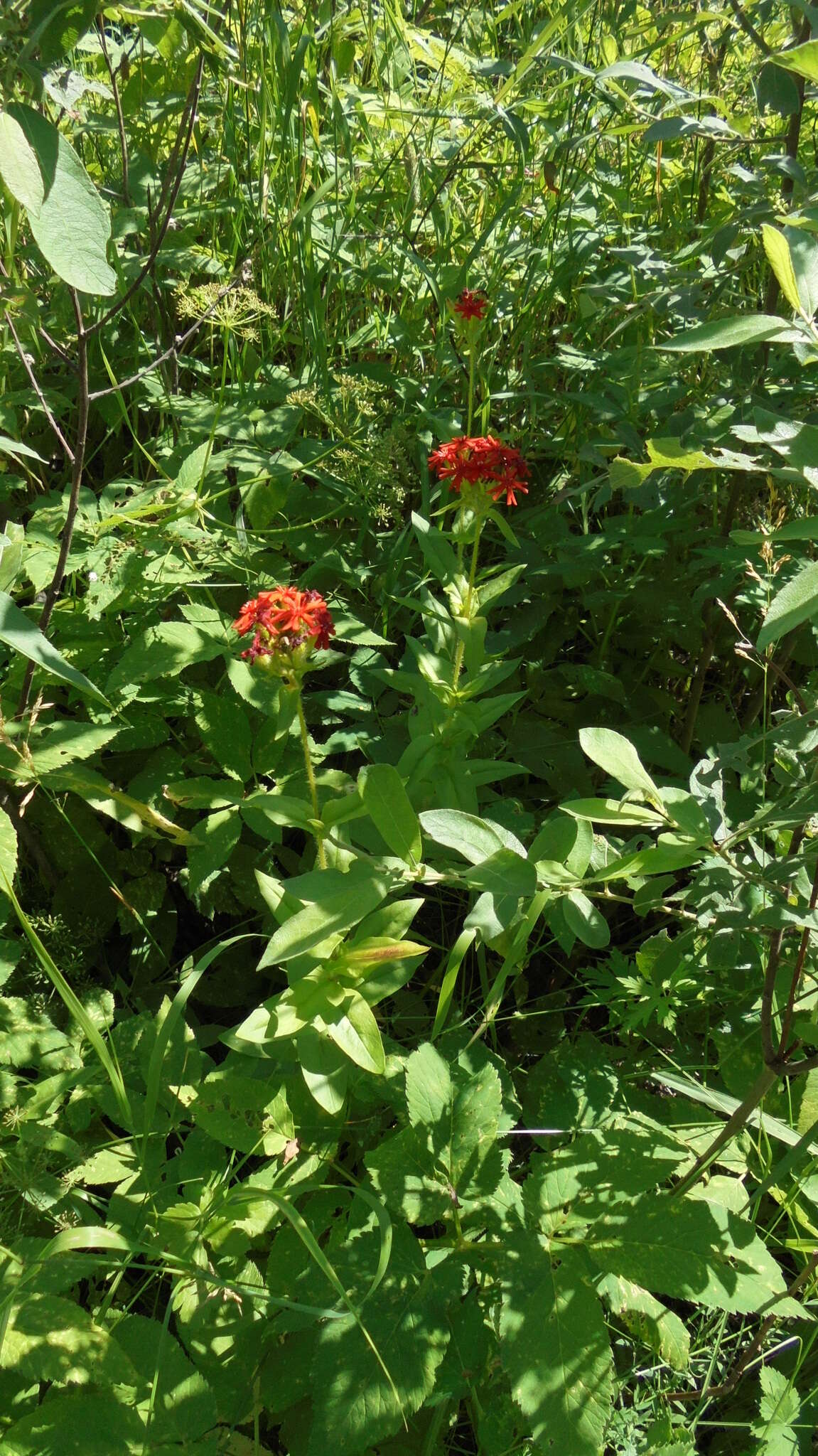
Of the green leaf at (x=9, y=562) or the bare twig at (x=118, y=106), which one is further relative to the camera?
the bare twig at (x=118, y=106)

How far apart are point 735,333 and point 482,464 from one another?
709 millimetres

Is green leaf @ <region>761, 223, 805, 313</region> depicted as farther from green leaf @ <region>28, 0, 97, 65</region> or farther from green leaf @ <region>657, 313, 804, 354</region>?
green leaf @ <region>28, 0, 97, 65</region>

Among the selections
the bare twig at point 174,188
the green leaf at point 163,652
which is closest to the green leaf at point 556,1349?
the green leaf at point 163,652

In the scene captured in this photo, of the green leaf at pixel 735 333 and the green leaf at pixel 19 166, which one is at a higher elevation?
the green leaf at pixel 19 166

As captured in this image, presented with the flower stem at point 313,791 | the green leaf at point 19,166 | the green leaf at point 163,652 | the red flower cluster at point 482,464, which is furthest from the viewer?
the green leaf at point 163,652

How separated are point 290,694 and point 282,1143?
23.1 inches

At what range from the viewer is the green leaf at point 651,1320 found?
3.89ft

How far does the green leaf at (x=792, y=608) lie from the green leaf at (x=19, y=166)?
2.31 ft

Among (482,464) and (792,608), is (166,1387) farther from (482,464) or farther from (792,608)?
(482,464)

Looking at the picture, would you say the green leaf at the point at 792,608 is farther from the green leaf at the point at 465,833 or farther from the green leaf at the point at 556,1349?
the green leaf at the point at 556,1349

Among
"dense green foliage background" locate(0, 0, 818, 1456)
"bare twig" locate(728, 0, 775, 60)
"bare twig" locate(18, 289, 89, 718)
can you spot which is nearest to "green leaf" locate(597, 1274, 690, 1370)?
"dense green foliage background" locate(0, 0, 818, 1456)

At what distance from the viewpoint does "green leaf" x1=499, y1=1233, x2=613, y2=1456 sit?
3.45 ft

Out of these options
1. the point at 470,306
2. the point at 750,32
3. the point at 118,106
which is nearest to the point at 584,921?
the point at 470,306

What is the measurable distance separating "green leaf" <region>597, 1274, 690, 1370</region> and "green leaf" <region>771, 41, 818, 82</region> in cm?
Answer: 127
